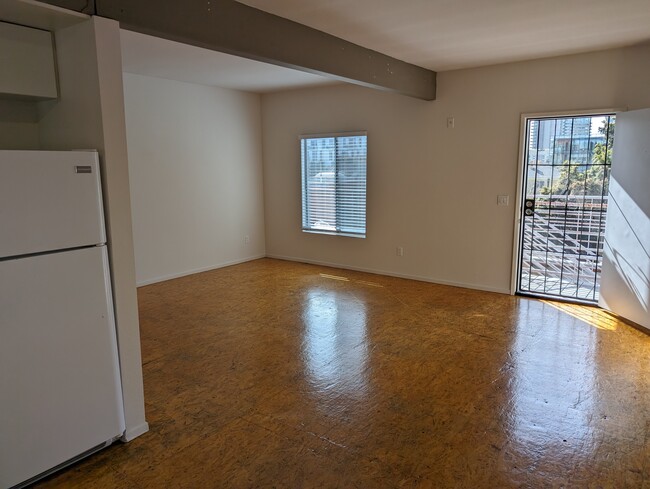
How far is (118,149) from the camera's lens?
8.01ft

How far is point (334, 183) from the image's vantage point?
6.85 meters

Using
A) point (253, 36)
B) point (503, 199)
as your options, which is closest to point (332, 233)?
point (503, 199)

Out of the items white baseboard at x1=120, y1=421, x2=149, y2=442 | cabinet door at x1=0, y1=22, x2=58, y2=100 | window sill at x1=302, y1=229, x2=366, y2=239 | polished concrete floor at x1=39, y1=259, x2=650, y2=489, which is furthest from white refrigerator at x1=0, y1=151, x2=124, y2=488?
window sill at x1=302, y1=229, x2=366, y2=239

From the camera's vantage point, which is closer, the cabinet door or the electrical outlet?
the cabinet door

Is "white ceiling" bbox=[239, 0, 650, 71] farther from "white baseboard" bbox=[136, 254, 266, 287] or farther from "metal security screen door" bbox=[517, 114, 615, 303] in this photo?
"white baseboard" bbox=[136, 254, 266, 287]

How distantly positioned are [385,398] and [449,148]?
11.8 ft

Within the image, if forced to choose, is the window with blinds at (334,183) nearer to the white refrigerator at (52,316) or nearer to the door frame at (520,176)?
the door frame at (520,176)

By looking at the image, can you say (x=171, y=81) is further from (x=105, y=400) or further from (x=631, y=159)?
(x=631, y=159)

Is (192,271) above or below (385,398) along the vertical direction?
above

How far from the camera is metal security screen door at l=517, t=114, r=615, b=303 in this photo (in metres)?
5.02

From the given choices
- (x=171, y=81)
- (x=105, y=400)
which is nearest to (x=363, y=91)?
(x=171, y=81)

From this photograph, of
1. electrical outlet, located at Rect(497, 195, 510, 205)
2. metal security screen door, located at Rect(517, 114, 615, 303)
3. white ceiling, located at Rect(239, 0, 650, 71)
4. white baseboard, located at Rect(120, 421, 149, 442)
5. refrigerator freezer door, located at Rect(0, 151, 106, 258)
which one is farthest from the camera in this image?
electrical outlet, located at Rect(497, 195, 510, 205)

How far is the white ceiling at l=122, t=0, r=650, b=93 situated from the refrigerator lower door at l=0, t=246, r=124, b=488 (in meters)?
2.06

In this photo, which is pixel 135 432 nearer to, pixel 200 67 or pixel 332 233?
pixel 200 67
